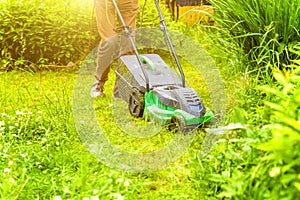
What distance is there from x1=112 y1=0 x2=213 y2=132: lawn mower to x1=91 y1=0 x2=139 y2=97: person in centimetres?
31

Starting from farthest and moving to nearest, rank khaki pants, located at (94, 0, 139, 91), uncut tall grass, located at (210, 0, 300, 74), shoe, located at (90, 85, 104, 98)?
shoe, located at (90, 85, 104, 98) → khaki pants, located at (94, 0, 139, 91) → uncut tall grass, located at (210, 0, 300, 74)

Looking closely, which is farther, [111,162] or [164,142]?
[164,142]

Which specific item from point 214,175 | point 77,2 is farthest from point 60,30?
point 214,175

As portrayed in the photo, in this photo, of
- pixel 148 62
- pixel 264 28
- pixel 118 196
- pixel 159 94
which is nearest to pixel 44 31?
pixel 148 62

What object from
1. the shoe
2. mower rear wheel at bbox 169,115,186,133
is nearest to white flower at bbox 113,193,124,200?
mower rear wheel at bbox 169,115,186,133

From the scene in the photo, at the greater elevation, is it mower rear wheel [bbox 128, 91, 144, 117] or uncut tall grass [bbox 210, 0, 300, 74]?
uncut tall grass [bbox 210, 0, 300, 74]

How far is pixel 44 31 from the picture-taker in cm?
505

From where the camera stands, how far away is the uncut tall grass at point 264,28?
10.1 ft

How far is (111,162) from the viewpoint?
241 cm

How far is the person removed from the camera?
3.81 m

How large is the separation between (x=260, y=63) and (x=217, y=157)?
4.28 ft

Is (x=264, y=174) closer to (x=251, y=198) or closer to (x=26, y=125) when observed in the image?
(x=251, y=198)

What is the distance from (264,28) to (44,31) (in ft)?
8.61

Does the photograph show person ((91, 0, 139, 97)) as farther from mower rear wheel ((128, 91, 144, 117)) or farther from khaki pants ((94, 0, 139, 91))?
mower rear wheel ((128, 91, 144, 117))
